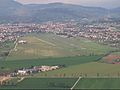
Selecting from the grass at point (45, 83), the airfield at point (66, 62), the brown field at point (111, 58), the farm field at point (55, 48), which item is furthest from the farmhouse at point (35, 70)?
the farm field at point (55, 48)

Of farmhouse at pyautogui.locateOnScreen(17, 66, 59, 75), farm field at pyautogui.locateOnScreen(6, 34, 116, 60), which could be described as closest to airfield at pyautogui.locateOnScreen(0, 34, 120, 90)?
farm field at pyautogui.locateOnScreen(6, 34, 116, 60)

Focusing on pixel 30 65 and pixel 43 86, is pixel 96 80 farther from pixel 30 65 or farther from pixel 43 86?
pixel 30 65

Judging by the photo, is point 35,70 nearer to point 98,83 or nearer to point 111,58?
point 98,83

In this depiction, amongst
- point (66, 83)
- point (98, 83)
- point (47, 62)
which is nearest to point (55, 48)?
point (47, 62)

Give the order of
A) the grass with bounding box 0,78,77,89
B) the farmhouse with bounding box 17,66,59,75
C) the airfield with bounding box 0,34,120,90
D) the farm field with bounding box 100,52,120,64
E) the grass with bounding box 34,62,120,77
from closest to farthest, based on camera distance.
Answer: the grass with bounding box 0,78,77,89 → the airfield with bounding box 0,34,120,90 → the grass with bounding box 34,62,120,77 → the farmhouse with bounding box 17,66,59,75 → the farm field with bounding box 100,52,120,64

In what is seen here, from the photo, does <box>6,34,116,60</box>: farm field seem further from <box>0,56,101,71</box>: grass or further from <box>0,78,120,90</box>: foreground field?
<box>0,78,120,90</box>: foreground field

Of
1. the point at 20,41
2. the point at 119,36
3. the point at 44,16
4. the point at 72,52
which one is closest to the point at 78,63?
the point at 72,52

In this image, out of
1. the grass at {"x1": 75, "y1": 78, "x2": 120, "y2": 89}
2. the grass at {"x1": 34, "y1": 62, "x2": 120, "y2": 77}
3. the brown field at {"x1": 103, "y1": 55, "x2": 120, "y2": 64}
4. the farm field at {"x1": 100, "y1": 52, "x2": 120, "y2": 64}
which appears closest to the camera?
the grass at {"x1": 75, "y1": 78, "x2": 120, "y2": 89}

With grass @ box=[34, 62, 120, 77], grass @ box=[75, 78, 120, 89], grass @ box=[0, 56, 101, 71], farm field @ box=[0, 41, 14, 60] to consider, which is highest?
grass @ box=[75, 78, 120, 89]
